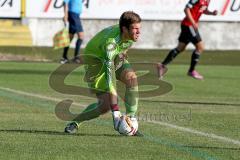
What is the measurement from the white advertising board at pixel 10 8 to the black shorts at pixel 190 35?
44.4 ft

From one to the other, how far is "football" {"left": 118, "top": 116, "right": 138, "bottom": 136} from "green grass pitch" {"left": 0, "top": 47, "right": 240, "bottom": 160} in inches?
3.2

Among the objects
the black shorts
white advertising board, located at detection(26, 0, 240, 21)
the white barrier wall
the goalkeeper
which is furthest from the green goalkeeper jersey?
the white barrier wall

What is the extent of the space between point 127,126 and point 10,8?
23260 millimetres

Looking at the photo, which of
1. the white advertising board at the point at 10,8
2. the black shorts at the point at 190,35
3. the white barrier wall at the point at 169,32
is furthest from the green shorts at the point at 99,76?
the white barrier wall at the point at 169,32

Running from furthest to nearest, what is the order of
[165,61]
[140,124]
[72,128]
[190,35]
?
1. [165,61]
2. [190,35]
3. [140,124]
4. [72,128]

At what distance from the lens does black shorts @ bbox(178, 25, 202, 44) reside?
1900 cm

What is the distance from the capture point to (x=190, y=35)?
19.1m

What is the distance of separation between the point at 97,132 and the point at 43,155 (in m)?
1.96

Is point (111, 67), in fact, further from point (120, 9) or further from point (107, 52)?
point (120, 9)

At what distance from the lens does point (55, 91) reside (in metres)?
15.3

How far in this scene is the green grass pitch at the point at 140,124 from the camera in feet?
26.1

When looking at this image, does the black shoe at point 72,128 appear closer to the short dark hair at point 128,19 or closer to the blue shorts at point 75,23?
the short dark hair at point 128,19

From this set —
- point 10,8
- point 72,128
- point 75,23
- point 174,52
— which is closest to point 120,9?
point 10,8

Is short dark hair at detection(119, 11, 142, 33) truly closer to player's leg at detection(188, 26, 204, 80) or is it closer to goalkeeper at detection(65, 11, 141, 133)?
goalkeeper at detection(65, 11, 141, 133)
